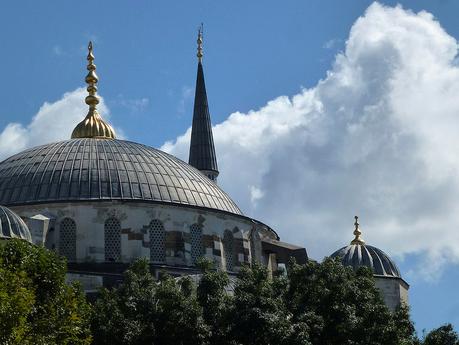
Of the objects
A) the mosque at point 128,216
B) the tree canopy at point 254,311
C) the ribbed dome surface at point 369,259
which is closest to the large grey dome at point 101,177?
the mosque at point 128,216

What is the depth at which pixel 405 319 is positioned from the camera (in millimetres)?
43531

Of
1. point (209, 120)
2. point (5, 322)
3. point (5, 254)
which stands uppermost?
point (209, 120)

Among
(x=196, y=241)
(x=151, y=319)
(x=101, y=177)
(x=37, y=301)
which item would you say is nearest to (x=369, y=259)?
(x=196, y=241)

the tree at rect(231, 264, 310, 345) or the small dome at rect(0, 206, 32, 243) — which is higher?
the small dome at rect(0, 206, 32, 243)

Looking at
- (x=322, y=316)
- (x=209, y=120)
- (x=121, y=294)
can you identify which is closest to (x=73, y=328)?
(x=121, y=294)

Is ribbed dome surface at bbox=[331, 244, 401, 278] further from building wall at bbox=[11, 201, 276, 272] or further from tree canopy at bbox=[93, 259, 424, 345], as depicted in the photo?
tree canopy at bbox=[93, 259, 424, 345]

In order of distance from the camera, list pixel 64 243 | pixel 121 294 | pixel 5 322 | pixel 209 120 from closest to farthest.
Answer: pixel 5 322 → pixel 121 294 → pixel 64 243 → pixel 209 120

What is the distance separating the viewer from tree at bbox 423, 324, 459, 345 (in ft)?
147

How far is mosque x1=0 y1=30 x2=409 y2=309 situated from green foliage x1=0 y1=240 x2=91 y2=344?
1122 cm

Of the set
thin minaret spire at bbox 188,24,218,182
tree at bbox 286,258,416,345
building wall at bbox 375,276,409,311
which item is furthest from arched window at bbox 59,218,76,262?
thin minaret spire at bbox 188,24,218,182

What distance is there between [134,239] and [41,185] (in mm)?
4339

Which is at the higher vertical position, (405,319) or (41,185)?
A: (41,185)

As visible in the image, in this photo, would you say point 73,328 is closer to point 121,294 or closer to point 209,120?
point 121,294

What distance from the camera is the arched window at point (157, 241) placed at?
53.1 m
